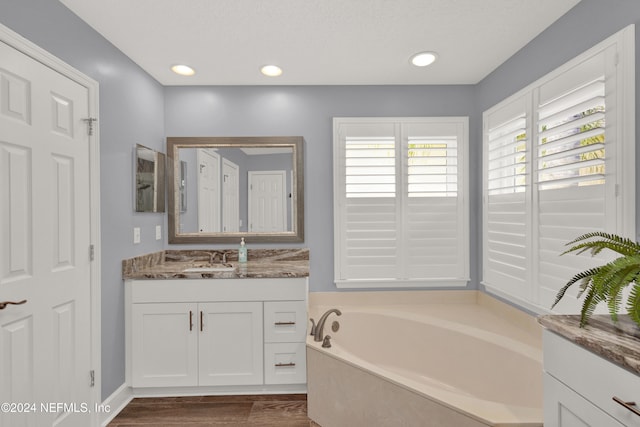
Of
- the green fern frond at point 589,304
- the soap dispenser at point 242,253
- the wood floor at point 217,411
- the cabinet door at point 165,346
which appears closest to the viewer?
the green fern frond at point 589,304

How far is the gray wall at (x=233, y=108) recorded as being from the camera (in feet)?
5.54

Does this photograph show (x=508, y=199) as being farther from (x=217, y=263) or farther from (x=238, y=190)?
(x=217, y=263)

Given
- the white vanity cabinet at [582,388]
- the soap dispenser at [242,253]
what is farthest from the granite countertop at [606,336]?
the soap dispenser at [242,253]

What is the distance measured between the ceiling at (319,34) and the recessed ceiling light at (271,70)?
51 mm

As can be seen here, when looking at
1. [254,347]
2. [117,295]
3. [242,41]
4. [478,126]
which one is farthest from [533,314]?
[117,295]

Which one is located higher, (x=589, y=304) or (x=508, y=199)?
(x=508, y=199)

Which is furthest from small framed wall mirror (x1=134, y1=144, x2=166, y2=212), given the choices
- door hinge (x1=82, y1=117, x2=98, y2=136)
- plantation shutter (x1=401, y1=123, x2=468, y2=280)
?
plantation shutter (x1=401, y1=123, x2=468, y2=280)

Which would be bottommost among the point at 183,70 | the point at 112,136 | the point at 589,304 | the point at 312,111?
the point at 589,304

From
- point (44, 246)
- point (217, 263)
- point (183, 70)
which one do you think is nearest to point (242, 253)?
point (217, 263)

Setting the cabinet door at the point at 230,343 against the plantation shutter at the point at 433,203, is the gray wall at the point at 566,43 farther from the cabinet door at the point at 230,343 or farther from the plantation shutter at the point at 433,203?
the cabinet door at the point at 230,343

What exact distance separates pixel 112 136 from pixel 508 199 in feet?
8.63

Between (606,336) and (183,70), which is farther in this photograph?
(183,70)

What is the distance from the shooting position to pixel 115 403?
2113 millimetres

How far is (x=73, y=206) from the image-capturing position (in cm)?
177
